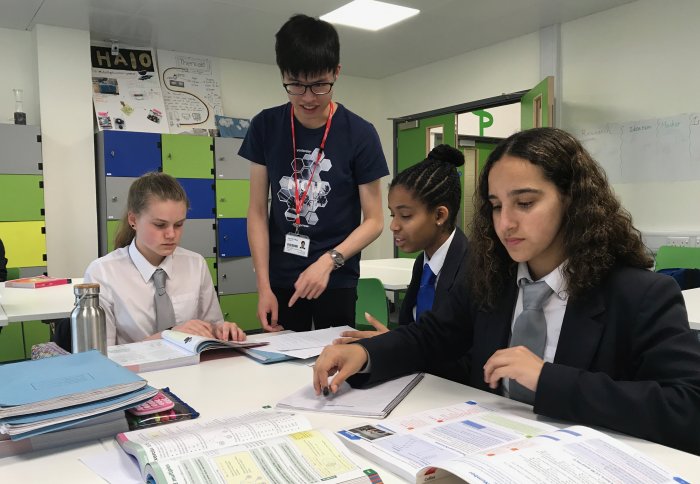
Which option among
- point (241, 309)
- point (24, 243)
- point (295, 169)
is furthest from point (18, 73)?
point (295, 169)

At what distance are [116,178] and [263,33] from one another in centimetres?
190

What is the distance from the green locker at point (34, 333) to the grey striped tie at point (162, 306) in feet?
9.72

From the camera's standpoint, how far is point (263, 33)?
535 centimetres

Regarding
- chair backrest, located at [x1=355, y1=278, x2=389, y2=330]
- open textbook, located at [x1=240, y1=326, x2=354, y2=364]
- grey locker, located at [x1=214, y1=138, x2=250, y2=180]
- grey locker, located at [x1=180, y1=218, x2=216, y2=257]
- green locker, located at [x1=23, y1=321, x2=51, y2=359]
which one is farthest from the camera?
grey locker, located at [x1=214, y1=138, x2=250, y2=180]

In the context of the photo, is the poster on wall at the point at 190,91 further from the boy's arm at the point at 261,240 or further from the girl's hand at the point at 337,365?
the girl's hand at the point at 337,365

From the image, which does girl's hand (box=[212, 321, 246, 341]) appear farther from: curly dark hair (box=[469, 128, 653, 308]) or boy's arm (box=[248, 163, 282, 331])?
curly dark hair (box=[469, 128, 653, 308])

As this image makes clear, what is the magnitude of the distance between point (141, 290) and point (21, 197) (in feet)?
11.4

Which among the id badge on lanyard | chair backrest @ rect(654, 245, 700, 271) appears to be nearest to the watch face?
the id badge on lanyard

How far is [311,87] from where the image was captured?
5.67 ft

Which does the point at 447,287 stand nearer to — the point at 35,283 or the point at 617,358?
the point at 617,358

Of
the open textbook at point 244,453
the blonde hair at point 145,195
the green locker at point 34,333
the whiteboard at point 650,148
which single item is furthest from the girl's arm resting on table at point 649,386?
the green locker at point 34,333

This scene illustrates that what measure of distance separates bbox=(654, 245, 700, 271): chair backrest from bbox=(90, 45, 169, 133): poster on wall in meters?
4.45

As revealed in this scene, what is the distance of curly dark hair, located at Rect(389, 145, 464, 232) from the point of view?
6.36 ft

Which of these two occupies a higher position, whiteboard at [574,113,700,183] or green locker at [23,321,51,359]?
whiteboard at [574,113,700,183]
